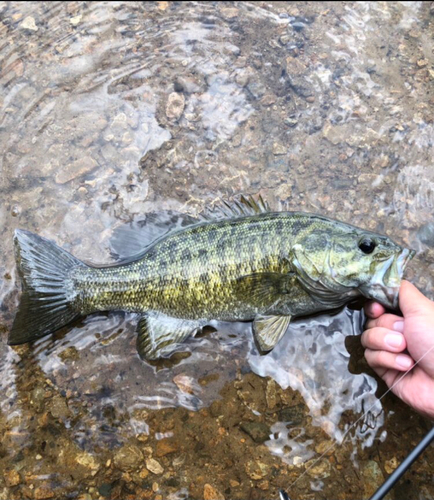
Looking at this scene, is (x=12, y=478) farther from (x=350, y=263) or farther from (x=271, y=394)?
(x=350, y=263)

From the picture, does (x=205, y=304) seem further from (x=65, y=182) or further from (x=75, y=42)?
(x=75, y=42)

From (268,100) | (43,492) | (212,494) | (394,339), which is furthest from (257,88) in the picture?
(43,492)

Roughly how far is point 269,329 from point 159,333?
2.87 ft

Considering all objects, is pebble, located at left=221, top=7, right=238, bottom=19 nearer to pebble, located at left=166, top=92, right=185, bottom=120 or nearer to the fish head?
pebble, located at left=166, top=92, right=185, bottom=120

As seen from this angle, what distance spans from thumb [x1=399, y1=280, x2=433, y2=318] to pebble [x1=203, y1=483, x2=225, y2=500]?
1.91m

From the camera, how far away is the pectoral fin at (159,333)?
3844 mm

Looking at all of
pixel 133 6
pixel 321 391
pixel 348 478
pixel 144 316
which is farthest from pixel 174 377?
pixel 133 6

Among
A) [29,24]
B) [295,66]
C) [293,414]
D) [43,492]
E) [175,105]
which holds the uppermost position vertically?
[29,24]

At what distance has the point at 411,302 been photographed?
11.1 feet

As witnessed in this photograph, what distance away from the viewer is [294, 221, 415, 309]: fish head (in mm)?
3430

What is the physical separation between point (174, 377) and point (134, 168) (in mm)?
1934

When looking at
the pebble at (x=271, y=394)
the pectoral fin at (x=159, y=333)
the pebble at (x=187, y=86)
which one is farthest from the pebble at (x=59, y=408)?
the pebble at (x=187, y=86)

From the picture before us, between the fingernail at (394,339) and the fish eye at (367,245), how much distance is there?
0.61m

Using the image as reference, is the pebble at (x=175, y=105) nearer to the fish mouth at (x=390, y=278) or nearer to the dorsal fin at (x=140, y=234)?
the dorsal fin at (x=140, y=234)
